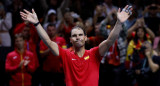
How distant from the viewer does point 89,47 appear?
6.56 meters

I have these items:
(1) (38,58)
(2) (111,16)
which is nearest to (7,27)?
(1) (38,58)

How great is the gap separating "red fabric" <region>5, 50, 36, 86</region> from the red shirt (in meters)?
3.02

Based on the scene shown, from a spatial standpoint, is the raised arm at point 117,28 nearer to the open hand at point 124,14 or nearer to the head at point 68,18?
the open hand at point 124,14

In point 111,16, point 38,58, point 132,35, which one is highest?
point 111,16

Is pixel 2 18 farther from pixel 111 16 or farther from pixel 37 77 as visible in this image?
pixel 111 16

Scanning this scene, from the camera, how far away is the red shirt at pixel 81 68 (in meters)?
4.21

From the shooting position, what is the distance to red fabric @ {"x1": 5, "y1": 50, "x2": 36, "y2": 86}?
7.07 meters

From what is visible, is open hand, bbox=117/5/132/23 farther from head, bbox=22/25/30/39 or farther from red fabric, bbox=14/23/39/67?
head, bbox=22/25/30/39

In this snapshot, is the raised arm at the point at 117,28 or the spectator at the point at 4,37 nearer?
the raised arm at the point at 117,28

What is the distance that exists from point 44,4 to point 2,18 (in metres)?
1.61

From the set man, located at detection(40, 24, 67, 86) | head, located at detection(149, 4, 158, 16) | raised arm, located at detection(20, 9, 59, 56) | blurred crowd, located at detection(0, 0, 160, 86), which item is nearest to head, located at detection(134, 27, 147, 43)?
blurred crowd, located at detection(0, 0, 160, 86)

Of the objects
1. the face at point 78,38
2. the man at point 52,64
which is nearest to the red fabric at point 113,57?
the man at point 52,64

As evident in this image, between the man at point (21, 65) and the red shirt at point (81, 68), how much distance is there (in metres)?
2.94

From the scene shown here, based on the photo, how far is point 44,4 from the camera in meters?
9.23
